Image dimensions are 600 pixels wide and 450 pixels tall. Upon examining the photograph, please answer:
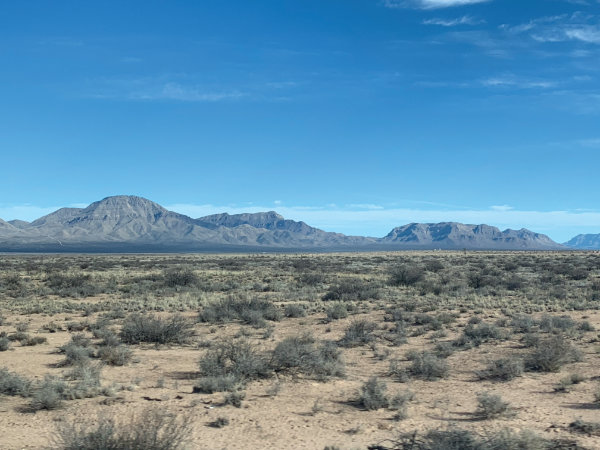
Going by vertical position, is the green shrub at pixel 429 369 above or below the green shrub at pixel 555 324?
below

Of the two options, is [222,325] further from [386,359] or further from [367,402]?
[367,402]

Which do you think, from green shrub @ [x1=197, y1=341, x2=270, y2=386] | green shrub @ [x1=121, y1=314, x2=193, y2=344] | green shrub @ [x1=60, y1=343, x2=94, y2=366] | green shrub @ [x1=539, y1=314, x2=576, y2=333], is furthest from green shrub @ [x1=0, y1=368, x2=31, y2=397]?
green shrub @ [x1=539, y1=314, x2=576, y2=333]

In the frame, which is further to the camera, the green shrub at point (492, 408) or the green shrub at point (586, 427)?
the green shrub at point (492, 408)

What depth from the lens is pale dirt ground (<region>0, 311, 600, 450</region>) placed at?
9.29 meters

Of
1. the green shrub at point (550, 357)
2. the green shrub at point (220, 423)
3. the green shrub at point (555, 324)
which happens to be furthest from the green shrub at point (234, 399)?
the green shrub at point (555, 324)

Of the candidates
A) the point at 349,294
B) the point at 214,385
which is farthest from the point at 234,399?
the point at 349,294

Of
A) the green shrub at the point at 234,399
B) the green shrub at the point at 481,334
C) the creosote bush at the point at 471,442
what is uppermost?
the creosote bush at the point at 471,442

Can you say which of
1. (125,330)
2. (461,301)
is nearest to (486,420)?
(125,330)

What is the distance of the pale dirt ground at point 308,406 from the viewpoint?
9289mm

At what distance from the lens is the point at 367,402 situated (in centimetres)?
1084

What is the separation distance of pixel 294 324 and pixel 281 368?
353 inches

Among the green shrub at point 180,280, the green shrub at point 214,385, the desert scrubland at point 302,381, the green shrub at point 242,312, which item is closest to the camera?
the desert scrubland at point 302,381

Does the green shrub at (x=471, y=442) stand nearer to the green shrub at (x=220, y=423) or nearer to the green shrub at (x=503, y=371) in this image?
the green shrub at (x=220, y=423)

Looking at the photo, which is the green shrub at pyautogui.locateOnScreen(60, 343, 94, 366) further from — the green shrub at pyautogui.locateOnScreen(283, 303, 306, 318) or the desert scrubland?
the green shrub at pyautogui.locateOnScreen(283, 303, 306, 318)
